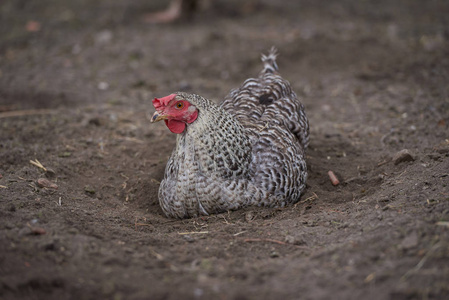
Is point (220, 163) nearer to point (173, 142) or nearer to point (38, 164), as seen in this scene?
point (173, 142)

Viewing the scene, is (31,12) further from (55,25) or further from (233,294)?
(233,294)

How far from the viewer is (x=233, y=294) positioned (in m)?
2.90

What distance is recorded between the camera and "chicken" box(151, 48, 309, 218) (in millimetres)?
4145

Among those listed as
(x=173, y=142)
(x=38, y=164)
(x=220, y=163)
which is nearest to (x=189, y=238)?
(x=220, y=163)

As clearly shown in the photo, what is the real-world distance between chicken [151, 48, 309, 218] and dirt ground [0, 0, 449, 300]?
162 millimetres

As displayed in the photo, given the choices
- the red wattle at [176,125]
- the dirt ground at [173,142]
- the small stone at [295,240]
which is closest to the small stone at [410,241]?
the dirt ground at [173,142]

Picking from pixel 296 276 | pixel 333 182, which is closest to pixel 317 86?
pixel 333 182

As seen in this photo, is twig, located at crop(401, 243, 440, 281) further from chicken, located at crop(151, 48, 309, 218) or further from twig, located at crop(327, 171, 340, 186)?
twig, located at crop(327, 171, 340, 186)

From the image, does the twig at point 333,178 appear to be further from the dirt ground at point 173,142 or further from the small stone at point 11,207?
the small stone at point 11,207

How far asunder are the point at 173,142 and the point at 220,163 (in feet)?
6.44

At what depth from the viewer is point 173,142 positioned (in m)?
6.02

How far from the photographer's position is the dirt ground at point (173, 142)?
121 inches

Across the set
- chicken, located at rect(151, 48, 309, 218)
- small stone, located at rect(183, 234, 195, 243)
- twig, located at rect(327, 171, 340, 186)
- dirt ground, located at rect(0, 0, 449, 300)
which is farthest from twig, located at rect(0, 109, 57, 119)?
twig, located at rect(327, 171, 340, 186)

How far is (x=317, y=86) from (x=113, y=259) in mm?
5436
